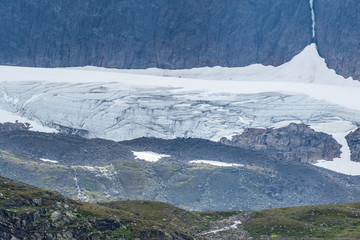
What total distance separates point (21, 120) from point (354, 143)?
200 feet

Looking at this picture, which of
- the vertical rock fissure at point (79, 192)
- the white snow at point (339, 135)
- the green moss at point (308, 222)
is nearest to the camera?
the green moss at point (308, 222)

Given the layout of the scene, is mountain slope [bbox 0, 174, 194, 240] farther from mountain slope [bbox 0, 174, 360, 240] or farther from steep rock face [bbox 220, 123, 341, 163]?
steep rock face [bbox 220, 123, 341, 163]

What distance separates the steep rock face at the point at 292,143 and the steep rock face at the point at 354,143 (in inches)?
89.4

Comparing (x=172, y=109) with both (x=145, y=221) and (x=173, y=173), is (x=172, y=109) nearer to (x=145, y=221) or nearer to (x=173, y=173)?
(x=173, y=173)

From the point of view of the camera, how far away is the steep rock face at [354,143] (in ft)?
599

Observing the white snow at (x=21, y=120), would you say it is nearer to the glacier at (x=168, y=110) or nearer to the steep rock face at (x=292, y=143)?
the glacier at (x=168, y=110)

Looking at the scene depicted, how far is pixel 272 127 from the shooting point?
185625mm

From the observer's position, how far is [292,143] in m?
191

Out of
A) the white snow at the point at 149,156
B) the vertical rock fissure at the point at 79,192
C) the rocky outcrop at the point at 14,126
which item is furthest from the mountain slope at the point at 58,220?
the rocky outcrop at the point at 14,126

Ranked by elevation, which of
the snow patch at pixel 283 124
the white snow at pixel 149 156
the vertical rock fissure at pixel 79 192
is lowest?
the vertical rock fissure at pixel 79 192

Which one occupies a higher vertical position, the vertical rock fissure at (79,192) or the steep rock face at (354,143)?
the steep rock face at (354,143)

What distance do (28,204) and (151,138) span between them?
112m

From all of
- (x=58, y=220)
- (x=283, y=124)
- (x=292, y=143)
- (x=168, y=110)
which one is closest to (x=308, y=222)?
(x=58, y=220)

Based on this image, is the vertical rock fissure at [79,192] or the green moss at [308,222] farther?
the vertical rock fissure at [79,192]
